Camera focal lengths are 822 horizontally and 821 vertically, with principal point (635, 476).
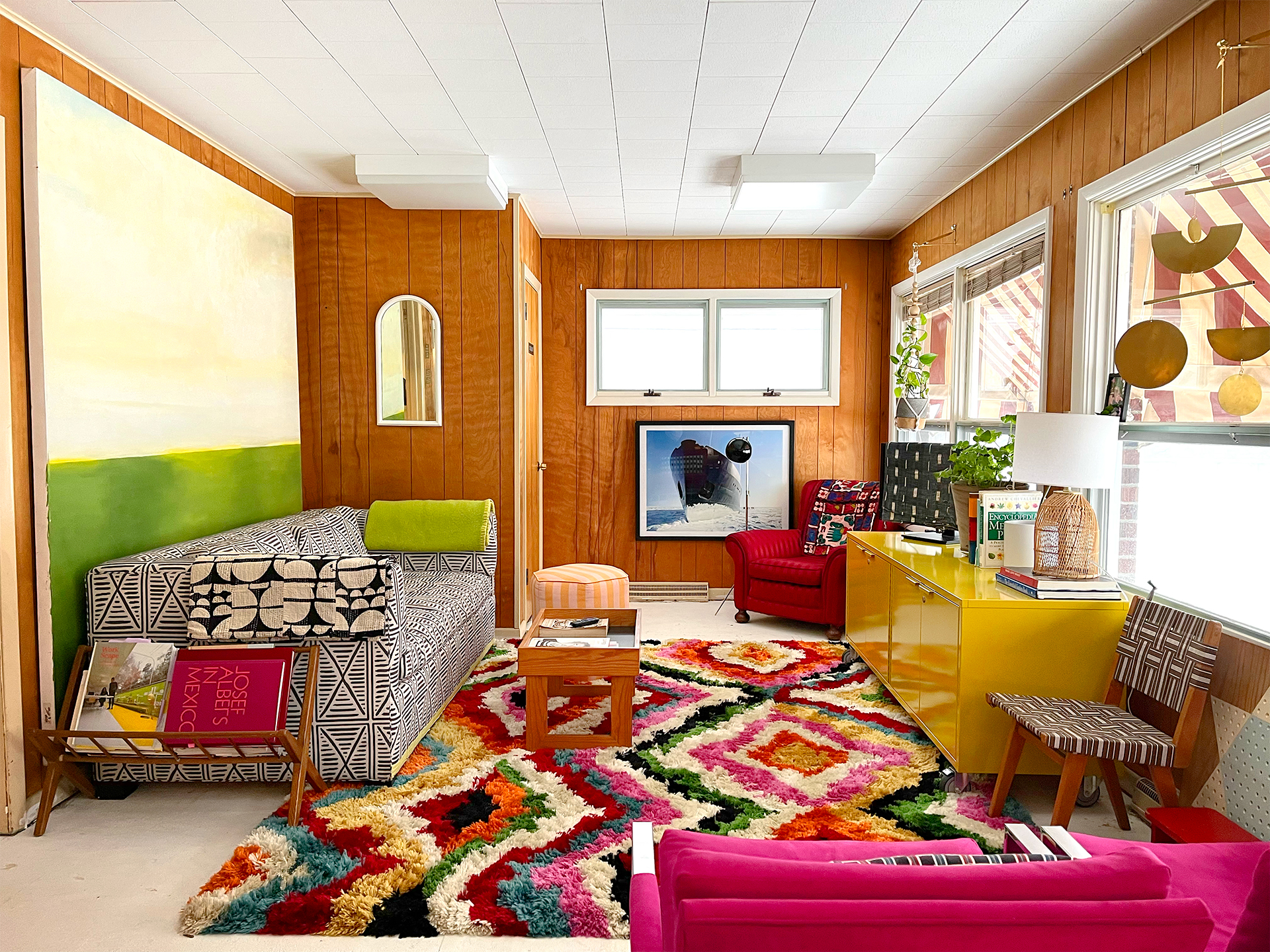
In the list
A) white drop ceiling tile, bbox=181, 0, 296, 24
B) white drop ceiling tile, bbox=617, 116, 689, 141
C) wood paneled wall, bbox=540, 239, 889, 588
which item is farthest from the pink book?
wood paneled wall, bbox=540, 239, 889, 588

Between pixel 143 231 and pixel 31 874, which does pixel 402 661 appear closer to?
pixel 31 874

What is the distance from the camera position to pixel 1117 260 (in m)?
3.07

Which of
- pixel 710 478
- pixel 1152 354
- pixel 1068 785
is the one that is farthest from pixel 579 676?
pixel 710 478

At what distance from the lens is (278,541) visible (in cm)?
375

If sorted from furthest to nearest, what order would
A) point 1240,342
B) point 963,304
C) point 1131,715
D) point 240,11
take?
point 963,304 → point 240,11 → point 1131,715 → point 1240,342

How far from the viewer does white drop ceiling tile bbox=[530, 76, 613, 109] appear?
317 cm

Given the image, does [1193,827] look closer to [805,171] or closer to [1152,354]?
[1152,354]

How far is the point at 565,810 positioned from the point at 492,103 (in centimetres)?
276

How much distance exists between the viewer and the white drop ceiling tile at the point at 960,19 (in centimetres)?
256

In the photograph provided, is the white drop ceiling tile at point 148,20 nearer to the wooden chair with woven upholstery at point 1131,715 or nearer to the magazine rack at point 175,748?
the magazine rack at point 175,748

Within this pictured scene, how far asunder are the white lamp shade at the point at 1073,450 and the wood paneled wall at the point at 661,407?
3.15 metres

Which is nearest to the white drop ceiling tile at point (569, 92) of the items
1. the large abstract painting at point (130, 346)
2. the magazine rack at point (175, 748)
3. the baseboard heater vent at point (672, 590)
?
the large abstract painting at point (130, 346)

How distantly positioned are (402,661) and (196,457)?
150 centimetres

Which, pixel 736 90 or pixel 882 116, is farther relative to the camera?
pixel 882 116
